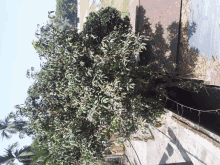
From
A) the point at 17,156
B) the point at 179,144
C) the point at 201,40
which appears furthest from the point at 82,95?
the point at 17,156

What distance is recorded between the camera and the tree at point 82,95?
4898 mm

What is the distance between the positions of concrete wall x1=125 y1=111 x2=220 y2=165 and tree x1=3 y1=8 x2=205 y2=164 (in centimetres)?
127

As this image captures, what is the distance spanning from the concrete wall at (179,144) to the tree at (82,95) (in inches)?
50.1

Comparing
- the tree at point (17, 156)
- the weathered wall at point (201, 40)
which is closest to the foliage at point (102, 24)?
the weathered wall at point (201, 40)

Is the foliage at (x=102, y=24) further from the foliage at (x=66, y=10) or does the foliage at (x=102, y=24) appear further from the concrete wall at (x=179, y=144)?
the foliage at (x=66, y=10)

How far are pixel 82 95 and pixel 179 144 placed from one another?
438 cm

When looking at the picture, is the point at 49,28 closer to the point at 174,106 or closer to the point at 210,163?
the point at 174,106

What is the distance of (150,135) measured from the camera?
26.2 ft

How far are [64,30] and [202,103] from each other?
7039 mm

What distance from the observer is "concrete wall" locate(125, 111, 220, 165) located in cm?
477

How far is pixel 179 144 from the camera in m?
6.18

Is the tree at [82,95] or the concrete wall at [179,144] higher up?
the tree at [82,95]

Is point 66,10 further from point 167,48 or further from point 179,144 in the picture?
point 179,144

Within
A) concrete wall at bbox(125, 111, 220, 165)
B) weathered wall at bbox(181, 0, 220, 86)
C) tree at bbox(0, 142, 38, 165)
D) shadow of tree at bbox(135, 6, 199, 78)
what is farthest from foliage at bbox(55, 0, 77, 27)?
concrete wall at bbox(125, 111, 220, 165)
